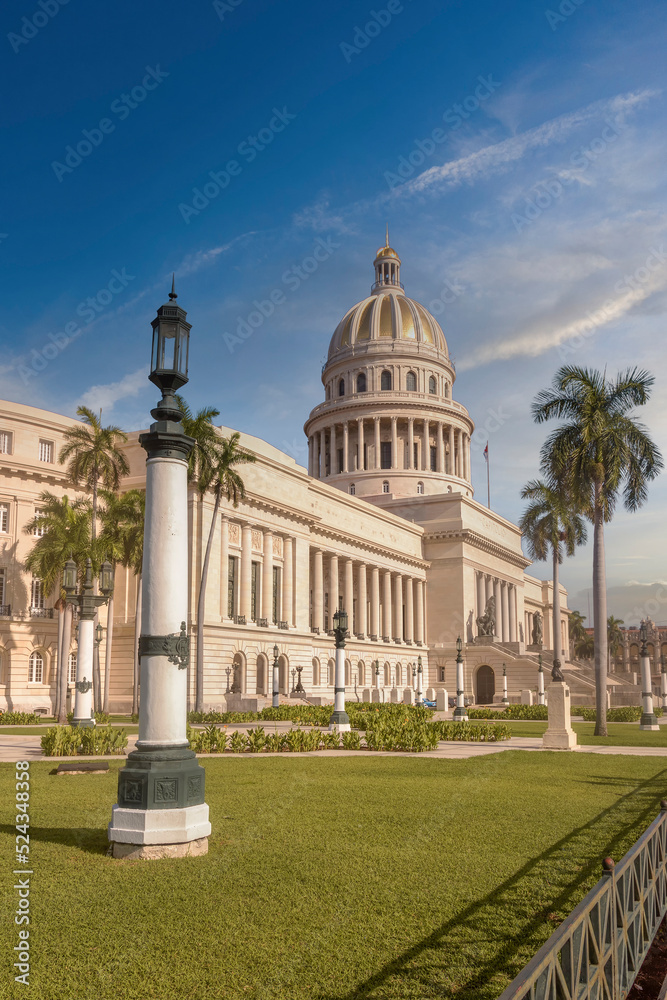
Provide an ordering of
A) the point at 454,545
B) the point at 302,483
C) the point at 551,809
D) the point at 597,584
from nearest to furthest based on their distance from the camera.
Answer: the point at 551,809 < the point at 597,584 < the point at 302,483 < the point at 454,545

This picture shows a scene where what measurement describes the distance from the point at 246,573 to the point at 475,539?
130 feet

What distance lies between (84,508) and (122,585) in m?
8.41

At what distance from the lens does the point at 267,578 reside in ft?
199

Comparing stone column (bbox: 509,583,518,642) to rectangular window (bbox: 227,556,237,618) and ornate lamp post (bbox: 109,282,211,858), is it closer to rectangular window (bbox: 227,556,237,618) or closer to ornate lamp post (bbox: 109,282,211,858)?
rectangular window (bbox: 227,556,237,618)

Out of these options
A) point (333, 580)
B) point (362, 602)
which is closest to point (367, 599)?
point (362, 602)

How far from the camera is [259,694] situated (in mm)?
56625

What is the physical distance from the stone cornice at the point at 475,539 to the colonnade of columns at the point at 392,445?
37.8 ft

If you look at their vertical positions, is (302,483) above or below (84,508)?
above

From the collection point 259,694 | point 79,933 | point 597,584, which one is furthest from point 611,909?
point 259,694

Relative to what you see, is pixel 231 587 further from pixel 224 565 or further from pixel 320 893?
pixel 320 893

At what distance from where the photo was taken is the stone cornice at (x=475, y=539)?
89.1 m

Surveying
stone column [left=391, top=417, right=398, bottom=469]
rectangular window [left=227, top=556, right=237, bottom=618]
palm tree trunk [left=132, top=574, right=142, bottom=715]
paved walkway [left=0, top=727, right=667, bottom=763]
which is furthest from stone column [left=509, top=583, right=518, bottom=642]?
paved walkway [left=0, top=727, right=667, bottom=763]

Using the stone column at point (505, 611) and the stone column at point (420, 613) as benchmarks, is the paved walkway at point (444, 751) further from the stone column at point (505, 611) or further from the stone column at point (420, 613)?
the stone column at point (505, 611)

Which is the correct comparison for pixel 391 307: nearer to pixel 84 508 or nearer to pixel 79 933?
pixel 84 508
